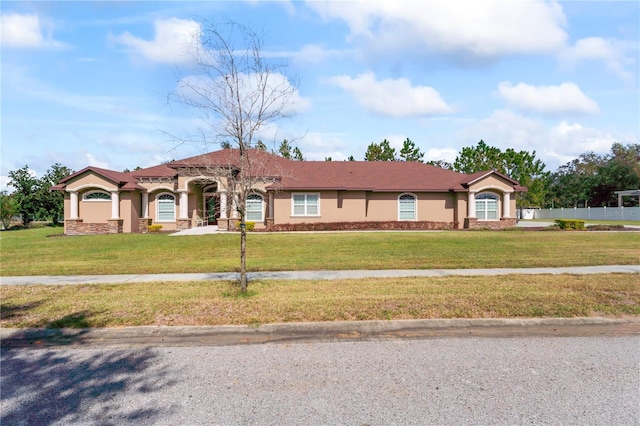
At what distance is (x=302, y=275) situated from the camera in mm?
10203

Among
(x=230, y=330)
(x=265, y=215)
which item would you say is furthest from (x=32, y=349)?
(x=265, y=215)

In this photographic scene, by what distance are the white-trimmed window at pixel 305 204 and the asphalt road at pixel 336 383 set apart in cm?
2110

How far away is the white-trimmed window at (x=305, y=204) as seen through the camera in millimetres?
26594

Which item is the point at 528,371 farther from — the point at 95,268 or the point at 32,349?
the point at 95,268

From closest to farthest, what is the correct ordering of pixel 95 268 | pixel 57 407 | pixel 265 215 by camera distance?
pixel 57 407, pixel 95 268, pixel 265 215

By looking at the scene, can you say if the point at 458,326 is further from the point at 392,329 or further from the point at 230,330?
the point at 230,330

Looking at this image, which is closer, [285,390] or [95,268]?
[285,390]

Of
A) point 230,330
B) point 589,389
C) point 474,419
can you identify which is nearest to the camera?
point 474,419

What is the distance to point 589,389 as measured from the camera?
4.12 metres

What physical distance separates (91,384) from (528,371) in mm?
4924

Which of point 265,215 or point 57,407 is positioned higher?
point 265,215

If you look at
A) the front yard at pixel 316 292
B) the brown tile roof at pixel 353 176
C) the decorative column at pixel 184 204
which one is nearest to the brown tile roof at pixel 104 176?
the brown tile roof at pixel 353 176

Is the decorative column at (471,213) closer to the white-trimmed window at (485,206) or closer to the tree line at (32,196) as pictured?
the white-trimmed window at (485,206)

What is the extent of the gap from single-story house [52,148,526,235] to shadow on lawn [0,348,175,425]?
65.3ft
